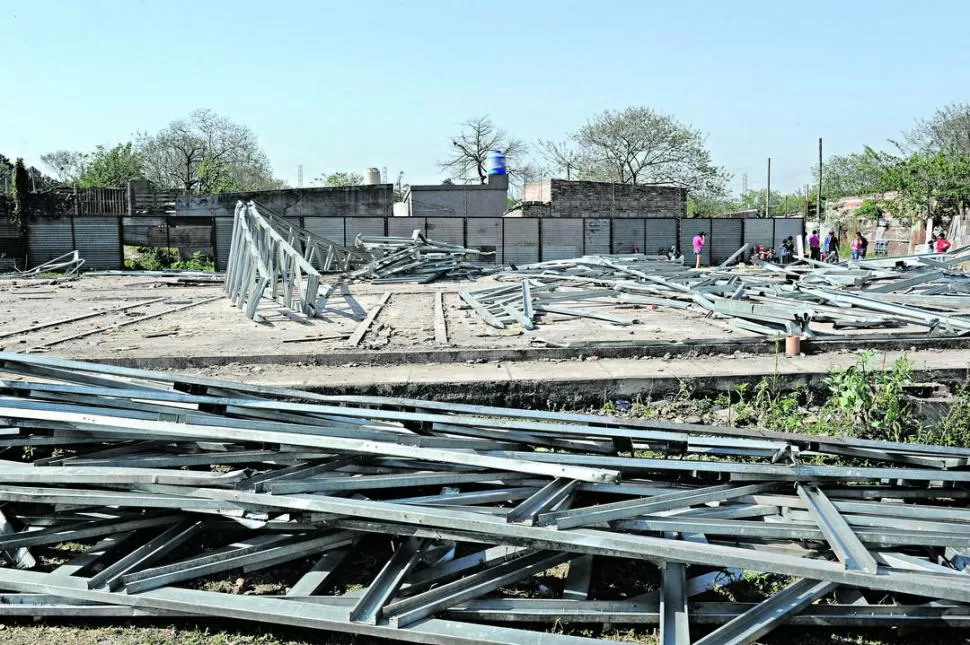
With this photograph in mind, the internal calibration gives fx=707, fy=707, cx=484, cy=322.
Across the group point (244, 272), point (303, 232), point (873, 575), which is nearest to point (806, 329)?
point (873, 575)

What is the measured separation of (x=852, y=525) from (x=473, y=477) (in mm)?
1662

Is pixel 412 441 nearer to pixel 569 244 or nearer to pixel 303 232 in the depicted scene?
pixel 303 232

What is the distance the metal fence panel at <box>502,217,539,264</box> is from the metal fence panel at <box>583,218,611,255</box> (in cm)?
198

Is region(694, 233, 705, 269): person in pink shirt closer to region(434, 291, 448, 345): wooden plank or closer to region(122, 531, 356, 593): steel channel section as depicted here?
region(434, 291, 448, 345): wooden plank

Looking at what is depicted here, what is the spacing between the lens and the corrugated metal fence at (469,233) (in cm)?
2467

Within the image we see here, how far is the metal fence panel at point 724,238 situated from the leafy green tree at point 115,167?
134 feet

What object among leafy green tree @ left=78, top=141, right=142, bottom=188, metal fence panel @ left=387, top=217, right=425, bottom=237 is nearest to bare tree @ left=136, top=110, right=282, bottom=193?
leafy green tree @ left=78, top=141, right=142, bottom=188

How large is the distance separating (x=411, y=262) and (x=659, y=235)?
1253 cm

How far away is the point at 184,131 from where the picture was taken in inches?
2010

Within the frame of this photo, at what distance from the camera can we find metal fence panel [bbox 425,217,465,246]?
26.7m

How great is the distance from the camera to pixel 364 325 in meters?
9.16

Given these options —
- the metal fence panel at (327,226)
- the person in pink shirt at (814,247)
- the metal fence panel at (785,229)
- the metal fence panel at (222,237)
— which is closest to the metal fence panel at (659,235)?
the metal fence panel at (785,229)

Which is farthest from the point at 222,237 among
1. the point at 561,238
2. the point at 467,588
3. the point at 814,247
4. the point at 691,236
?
the point at 467,588

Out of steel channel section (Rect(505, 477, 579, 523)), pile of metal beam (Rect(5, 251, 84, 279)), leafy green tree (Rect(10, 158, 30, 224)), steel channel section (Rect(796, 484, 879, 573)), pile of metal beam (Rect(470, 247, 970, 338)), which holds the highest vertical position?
leafy green tree (Rect(10, 158, 30, 224))
